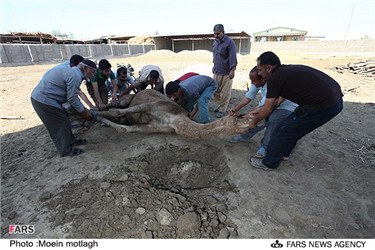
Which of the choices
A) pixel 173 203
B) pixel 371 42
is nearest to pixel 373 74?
pixel 173 203

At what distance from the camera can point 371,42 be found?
2383 cm

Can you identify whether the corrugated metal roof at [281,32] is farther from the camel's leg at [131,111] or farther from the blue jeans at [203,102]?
the camel's leg at [131,111]

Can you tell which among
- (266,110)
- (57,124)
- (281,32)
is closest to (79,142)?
(57,124)

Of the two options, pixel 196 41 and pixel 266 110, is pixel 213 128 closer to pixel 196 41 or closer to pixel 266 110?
pixel 266 110

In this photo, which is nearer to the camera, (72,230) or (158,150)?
(72,230)

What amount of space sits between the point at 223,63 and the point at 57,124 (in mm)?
3493

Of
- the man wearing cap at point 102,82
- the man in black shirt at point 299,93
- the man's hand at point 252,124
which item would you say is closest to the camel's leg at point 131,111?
the man wearing cap at point 102,82

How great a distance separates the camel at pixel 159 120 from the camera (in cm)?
343

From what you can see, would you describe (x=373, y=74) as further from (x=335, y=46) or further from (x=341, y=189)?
(x=335, y=46)

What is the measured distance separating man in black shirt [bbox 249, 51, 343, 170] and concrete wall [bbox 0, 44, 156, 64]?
670 inches

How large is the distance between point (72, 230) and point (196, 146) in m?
2.04

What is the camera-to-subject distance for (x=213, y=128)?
3525 mm

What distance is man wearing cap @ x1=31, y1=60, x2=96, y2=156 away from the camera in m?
3.46

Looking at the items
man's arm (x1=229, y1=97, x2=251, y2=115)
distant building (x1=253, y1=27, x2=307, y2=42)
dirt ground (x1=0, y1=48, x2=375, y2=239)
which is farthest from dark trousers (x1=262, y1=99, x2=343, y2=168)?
distant building (x1=253, y1=27, x2=307, y2=42)
